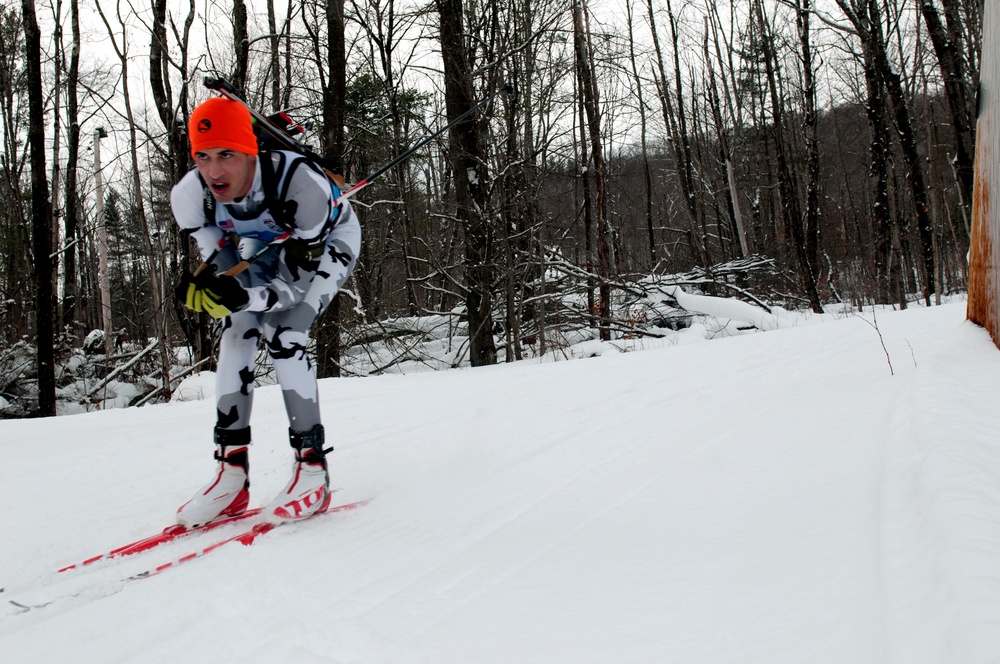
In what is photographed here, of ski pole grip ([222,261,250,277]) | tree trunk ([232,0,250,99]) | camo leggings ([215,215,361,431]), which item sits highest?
tree trunk ([232,0,250,99])

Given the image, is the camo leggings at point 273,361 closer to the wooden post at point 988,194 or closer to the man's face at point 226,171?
the man's face at point 226,171

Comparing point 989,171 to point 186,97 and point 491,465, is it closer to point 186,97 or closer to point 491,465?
point 491,465

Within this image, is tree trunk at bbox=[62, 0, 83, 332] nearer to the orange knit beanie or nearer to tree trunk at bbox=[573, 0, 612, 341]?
tree trunk at bbox=[573, 0, 612, 341]

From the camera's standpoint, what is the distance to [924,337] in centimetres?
453

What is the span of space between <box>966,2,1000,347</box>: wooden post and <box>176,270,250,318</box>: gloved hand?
13.7ft

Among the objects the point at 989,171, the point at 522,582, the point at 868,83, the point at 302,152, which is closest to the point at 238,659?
the point at 522,582

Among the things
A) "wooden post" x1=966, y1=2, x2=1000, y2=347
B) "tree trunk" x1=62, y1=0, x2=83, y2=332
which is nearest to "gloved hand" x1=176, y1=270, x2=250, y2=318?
"wooden post" x1=966, y1=2, x2=1000, y2=347

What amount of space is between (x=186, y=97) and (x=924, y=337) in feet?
36.1

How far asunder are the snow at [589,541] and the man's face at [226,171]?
1.26 meters

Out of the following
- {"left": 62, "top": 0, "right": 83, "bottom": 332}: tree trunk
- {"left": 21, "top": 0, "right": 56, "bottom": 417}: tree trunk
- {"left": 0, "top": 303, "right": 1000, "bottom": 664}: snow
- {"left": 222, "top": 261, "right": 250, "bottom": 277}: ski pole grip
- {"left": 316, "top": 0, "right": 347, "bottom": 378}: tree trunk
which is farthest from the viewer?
{"left": 62, "top": 0, "right": 83, "bottom": 332}: tree trunk

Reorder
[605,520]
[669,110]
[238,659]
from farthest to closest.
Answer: [669,110]
[605,520]
[238,659]

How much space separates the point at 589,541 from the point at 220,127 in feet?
6.38

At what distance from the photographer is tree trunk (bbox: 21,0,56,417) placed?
10047mm

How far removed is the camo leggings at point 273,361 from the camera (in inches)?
95.1
